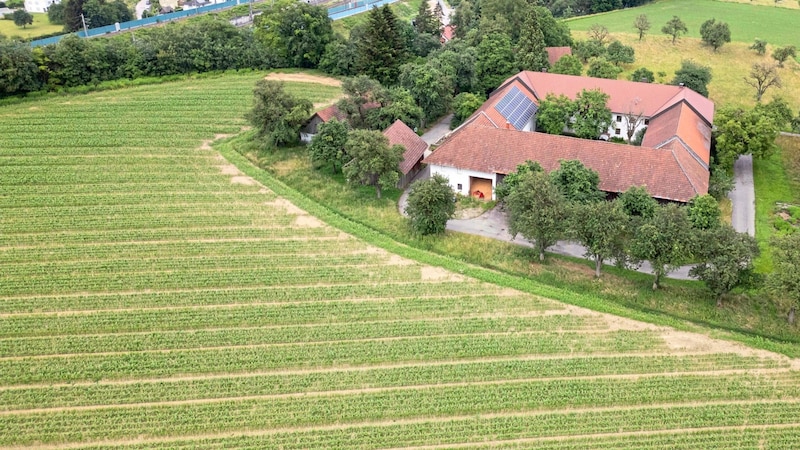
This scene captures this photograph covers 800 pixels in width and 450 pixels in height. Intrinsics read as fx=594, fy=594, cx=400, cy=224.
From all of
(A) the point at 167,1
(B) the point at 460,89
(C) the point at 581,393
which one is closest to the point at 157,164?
(B) the point at 460,89

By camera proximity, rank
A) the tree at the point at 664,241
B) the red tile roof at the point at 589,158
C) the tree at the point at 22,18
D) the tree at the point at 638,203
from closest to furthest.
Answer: the tree at the point at 664,241
the tree at the point at 638,203
the red tile roof at the point at 589,158
the tree at the point at 22,18

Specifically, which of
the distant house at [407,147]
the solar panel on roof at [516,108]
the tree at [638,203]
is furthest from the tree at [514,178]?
the solar panel on roof at [516,108]

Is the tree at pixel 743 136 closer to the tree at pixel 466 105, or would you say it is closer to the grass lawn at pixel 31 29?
the tree at pixel 466 105

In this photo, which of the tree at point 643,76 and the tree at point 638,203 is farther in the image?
the tree at point 643,76

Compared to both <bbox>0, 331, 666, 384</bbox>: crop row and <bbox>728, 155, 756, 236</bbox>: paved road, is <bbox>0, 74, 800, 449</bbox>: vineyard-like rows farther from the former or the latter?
<bbox>728, 155, 756, 236</bbox>: paved road

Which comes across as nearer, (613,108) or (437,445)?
(437,445)

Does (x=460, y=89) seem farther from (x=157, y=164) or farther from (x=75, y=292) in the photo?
(x=75, y=292)

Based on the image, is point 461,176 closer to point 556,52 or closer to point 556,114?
point 556,114
